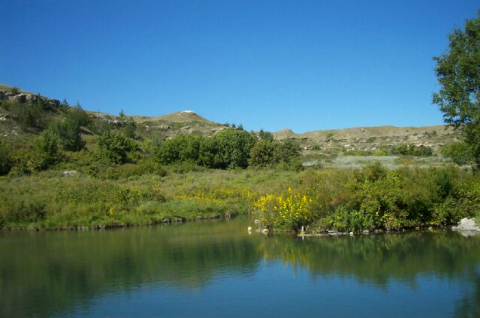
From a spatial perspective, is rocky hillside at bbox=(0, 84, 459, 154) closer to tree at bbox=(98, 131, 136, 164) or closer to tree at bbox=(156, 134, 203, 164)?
tree at bbox=(98, 131, 136, 164)

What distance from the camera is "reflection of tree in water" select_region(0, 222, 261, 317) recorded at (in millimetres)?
12406

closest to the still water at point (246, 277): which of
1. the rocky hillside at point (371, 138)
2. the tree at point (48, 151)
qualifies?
the tree at point (48, 151)

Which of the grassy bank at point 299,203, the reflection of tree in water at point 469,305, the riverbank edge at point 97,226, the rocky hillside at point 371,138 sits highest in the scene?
the rocky hillside at point 371,138

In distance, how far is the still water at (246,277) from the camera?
34.5 feet

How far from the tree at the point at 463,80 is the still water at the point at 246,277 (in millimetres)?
5982

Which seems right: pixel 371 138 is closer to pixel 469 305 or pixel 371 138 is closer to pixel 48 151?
pixel 48 151

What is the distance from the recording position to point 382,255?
1560 centimetres

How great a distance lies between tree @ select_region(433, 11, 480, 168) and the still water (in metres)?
5.98

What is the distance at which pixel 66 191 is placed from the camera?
31281 millimetres

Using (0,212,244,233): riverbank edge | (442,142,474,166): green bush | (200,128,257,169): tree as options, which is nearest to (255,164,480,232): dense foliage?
(442,142,474,166): green bush

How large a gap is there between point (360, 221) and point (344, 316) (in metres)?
10.3

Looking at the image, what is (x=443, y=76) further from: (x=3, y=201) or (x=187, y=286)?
(x=3, y=201)

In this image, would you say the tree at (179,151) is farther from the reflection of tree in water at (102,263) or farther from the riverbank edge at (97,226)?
the reflection of tree in water at (102,263)

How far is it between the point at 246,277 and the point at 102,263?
236 inches
